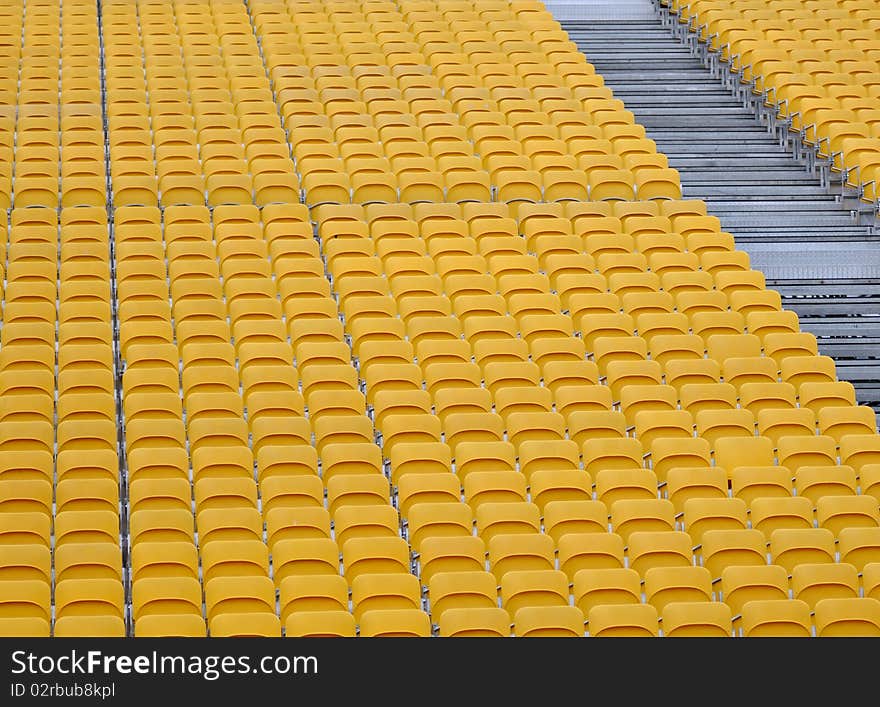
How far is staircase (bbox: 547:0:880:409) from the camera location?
1098 cm

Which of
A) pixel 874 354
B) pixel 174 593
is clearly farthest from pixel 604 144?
pixel 174 593

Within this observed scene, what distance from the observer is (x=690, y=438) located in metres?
8.81

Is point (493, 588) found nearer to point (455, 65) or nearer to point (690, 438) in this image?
point (690, 438)

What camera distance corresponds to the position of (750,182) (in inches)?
501

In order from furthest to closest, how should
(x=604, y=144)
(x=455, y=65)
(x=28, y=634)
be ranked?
(x=455, y=65), (x=604, y=144), (x=28, y=634)

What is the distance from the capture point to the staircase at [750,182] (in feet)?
36.0

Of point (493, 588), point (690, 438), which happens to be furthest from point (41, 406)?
point (690, 438)

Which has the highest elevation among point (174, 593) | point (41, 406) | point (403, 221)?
point (403, 221)

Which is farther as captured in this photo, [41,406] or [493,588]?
[41,406]

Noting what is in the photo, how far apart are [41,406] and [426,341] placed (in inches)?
91.7

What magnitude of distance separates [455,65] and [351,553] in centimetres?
700

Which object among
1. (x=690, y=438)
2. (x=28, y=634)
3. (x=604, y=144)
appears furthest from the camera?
(x=604, y=144)

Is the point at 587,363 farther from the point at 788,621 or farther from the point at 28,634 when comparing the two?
the point at 28,634

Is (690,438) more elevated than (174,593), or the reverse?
(690,438)
